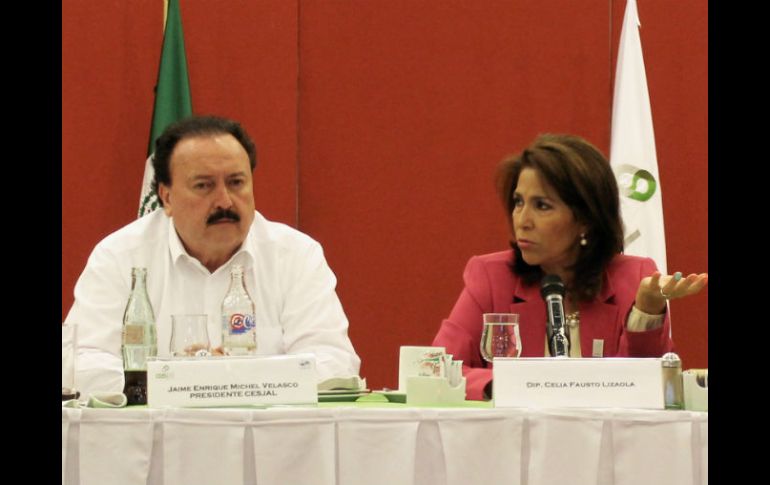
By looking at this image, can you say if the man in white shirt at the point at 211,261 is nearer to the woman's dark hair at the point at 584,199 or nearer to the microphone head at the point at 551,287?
the woman's dark hair at the point at 584,199

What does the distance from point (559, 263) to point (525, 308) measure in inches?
7.2

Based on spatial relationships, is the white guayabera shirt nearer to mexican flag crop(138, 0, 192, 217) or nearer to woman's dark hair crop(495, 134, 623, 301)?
woman's dark hair crop(495, 134, 623, 301)

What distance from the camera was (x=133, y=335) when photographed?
2.25 m

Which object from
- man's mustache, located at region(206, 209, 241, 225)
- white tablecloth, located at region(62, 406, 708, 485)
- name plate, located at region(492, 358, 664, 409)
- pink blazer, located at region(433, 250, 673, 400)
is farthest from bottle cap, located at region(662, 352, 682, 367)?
man's mustache, located at region(206, 209, 241, 225)

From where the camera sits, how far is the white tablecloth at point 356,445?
1711mm

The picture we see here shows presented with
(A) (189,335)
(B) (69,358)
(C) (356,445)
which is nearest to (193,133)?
(A) (189,335)

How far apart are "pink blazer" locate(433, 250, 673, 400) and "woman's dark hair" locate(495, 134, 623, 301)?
0.13ft

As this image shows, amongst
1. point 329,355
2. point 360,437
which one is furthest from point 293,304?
point 360,437

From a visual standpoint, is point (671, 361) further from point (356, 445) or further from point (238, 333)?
point (238, 333)

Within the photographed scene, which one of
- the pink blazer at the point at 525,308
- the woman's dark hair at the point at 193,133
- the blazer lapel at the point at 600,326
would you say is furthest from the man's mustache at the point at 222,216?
the blazer lapel at the point at 600,326

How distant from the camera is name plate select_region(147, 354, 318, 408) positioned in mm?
1826

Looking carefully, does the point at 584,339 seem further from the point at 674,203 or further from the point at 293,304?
the point at 674,203

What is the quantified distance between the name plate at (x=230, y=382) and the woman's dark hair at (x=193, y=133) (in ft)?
5.13

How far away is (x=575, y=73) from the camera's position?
4.57m
